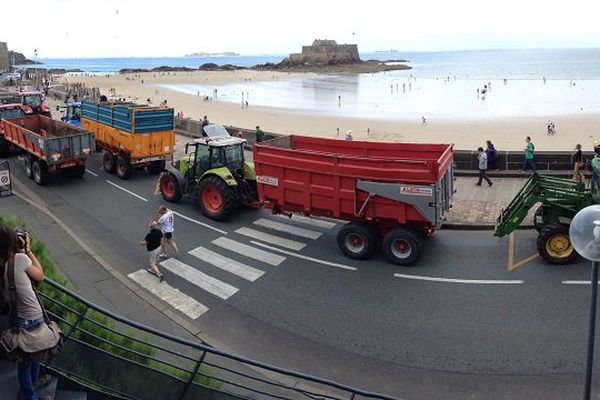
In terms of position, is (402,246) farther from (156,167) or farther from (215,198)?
(156,167)

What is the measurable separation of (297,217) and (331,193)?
3.42 meters

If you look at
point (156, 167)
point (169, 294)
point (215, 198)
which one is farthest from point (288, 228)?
point (156, 167)

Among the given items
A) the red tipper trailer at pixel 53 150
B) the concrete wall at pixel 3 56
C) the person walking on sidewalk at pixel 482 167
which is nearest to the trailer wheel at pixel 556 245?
the person walking on sidewalk at pixel 482 167

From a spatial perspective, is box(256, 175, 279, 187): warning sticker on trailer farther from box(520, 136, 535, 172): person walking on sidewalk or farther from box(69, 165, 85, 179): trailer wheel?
box(520, 136, 535, 172): person walking on sidewalk

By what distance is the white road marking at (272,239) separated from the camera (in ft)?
44.4

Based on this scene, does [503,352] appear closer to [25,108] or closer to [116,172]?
[116,172]

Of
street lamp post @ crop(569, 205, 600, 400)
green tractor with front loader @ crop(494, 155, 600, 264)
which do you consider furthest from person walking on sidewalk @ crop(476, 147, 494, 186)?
street lamp post @ crop(569, 205, 600, 400)

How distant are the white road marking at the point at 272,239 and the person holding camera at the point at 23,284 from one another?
9021 mm

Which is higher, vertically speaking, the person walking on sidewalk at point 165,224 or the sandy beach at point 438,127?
the sandy beach at point 438,127

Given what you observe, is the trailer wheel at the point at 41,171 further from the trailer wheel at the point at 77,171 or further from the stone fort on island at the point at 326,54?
the stone fort on island at the point at 326,54

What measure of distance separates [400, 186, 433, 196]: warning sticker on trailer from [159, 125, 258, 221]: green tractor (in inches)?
211

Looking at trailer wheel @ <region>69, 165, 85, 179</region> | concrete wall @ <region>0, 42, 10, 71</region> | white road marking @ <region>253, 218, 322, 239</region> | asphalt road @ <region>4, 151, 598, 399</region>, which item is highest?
concrete wall @ <region>0, 42, 10, 71</region>

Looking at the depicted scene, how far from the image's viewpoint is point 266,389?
7.75 m

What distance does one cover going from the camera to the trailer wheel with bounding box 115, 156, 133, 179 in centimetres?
2034
